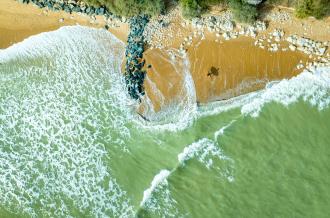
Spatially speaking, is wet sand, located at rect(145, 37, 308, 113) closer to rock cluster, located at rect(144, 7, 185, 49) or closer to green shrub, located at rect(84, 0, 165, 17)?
rock cluster, located at rect(144, 7, 185, 49)

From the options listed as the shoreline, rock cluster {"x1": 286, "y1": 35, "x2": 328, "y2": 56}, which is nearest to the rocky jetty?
the shoreline

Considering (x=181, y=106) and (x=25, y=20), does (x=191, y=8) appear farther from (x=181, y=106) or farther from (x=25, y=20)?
(x=25, y=20)

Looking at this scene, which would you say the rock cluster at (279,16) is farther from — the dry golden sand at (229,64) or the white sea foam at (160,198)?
the white sea foam at (160,198)

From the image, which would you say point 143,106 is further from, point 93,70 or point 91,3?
point 91,3

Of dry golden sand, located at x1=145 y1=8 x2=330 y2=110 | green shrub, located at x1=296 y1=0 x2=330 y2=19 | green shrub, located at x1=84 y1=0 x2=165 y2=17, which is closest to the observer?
green shrub, located at x1=296 y1=0 x2=330 y2=19

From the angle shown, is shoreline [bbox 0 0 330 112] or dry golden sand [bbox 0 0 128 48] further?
dry golden sand [bbox 0 0 128 48]

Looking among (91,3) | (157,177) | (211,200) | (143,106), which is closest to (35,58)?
(91,3)

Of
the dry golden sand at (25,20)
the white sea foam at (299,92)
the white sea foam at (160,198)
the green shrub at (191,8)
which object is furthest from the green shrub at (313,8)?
the dry golden sand at (25,20)
